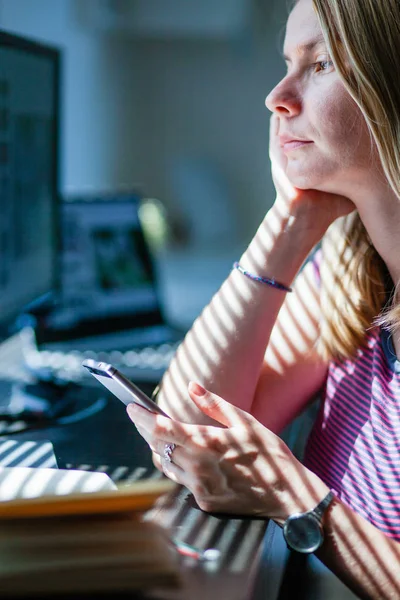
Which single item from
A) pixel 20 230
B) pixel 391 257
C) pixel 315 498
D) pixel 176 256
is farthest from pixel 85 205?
pixel 176 256

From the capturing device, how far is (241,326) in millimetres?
1130

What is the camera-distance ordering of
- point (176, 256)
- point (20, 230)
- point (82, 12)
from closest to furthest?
point (20, 230) → point (82, 12) → point (176, 256)

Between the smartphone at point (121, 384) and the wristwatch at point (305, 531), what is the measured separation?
0.20 meters

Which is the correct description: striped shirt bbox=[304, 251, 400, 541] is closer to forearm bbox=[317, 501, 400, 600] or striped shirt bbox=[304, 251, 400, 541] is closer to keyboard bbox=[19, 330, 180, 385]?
forearm bbox=[317, 501, 400, 600]

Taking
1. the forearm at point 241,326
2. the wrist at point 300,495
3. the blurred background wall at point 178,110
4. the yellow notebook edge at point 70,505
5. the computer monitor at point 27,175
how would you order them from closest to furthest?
1. the yellow notebook edge at point 70,505
2. the wrist at point 300,495
3. the forearm at point 241,326
4. the computer monitor at point 27,175
5. the blurred background wall at point 178,110

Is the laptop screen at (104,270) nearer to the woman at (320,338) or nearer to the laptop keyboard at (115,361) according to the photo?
the laptop keyboard at (115,361)

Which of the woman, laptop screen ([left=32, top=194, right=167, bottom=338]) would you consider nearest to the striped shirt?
the woman

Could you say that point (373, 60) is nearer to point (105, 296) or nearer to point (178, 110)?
point (105, 296)

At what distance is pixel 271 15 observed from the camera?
11.6ft

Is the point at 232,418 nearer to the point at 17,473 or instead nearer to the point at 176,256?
the point at 17,473

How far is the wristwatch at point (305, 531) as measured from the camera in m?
0.87

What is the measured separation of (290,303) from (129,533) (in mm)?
585

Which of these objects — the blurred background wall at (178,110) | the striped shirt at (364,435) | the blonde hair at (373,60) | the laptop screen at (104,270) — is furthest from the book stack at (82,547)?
the blurred background wall at (178,110)

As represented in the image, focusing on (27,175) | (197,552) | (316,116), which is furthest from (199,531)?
(27,175)
